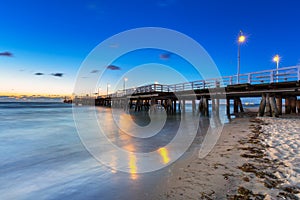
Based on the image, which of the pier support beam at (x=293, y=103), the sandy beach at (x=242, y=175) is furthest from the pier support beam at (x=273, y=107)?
the sandy beach at (x=242, y=175)

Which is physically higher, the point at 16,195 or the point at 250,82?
the point at 250,82

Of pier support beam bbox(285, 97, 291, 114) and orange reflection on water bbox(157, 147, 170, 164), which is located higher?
Result: pier support beam bbox(285, 97, 291, 114)

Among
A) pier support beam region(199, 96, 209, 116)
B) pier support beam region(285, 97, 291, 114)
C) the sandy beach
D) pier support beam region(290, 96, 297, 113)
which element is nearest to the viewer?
the sandy beach

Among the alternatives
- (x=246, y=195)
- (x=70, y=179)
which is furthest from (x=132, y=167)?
(x=246, y=195)

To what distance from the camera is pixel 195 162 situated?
4.92 metres

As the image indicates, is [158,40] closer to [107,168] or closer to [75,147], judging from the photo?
[75,147]

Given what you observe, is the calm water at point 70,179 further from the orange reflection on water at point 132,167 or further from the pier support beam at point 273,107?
the pier support beam at point 273,107

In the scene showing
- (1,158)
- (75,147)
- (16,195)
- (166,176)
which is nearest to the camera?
(16,195)

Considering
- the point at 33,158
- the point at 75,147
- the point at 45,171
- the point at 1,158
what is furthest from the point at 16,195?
the point at 75,147

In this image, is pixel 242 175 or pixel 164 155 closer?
pixel 242 175

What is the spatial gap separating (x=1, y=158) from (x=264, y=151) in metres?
8.64

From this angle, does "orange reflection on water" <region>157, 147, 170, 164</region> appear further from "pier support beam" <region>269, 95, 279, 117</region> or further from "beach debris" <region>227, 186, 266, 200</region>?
"pier support beam" <region>269, 95, 279, 117</region>

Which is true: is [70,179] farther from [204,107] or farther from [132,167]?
[204,107]

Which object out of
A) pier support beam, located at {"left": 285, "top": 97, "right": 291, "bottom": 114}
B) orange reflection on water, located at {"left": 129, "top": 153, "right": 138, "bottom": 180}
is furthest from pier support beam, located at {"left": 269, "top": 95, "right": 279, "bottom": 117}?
orange reflection on water, located at {"left": 129, "top": 153, "right": 138, "bottom": 180}
